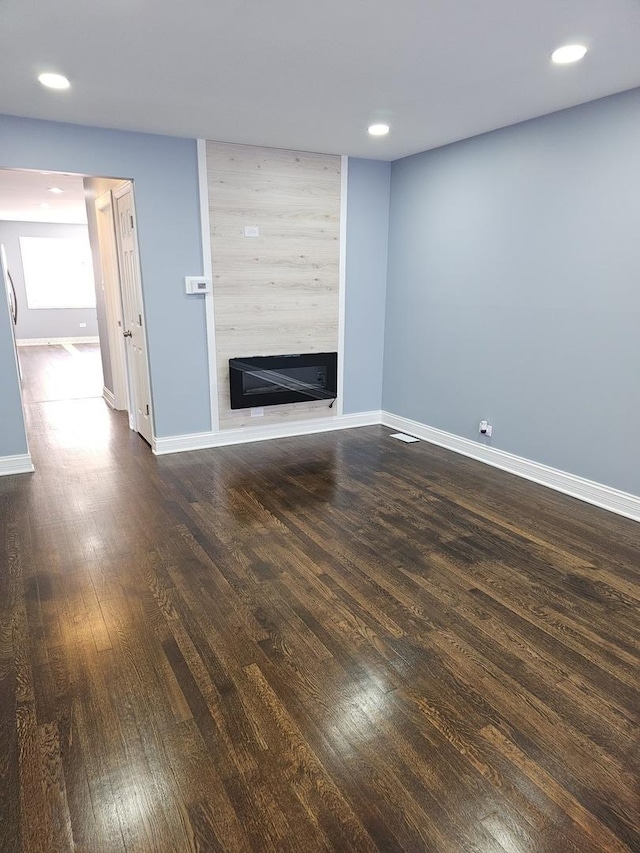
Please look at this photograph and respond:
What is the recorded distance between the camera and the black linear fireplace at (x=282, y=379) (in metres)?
4.89

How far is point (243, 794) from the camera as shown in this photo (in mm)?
1589

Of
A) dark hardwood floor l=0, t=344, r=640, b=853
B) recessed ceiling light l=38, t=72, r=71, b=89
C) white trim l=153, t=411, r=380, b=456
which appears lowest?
dark hardwood floor l=0, t=344, r=640, b=853

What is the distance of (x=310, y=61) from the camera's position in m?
2.70

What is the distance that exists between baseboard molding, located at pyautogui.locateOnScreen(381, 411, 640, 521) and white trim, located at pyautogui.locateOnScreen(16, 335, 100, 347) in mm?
8823

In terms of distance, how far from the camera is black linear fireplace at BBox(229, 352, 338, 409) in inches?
193

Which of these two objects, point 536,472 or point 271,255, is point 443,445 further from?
point 271,255

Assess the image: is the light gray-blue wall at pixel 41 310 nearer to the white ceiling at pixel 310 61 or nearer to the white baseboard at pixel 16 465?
the white baseboard at pixel 16 465

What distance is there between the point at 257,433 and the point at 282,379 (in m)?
0.57

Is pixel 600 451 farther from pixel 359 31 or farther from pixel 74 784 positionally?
pixel 74 784

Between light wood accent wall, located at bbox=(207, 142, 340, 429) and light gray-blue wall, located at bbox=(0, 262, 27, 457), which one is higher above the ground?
light wood accent wall, located at bbox=(207, 142, 340, 429)

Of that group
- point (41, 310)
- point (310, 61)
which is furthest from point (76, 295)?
point (310, 61)

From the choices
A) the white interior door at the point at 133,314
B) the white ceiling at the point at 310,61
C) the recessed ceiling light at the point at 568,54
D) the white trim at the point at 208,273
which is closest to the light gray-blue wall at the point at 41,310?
the white interior door at the point at 133,314

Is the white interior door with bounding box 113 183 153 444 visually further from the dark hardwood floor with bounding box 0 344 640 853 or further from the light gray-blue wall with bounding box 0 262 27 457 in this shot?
the dark hardwood floor with bounding box 0 344 640 853

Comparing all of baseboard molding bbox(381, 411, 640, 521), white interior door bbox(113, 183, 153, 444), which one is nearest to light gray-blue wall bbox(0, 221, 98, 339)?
white interior door bbox(113, 183, 153, 444)
